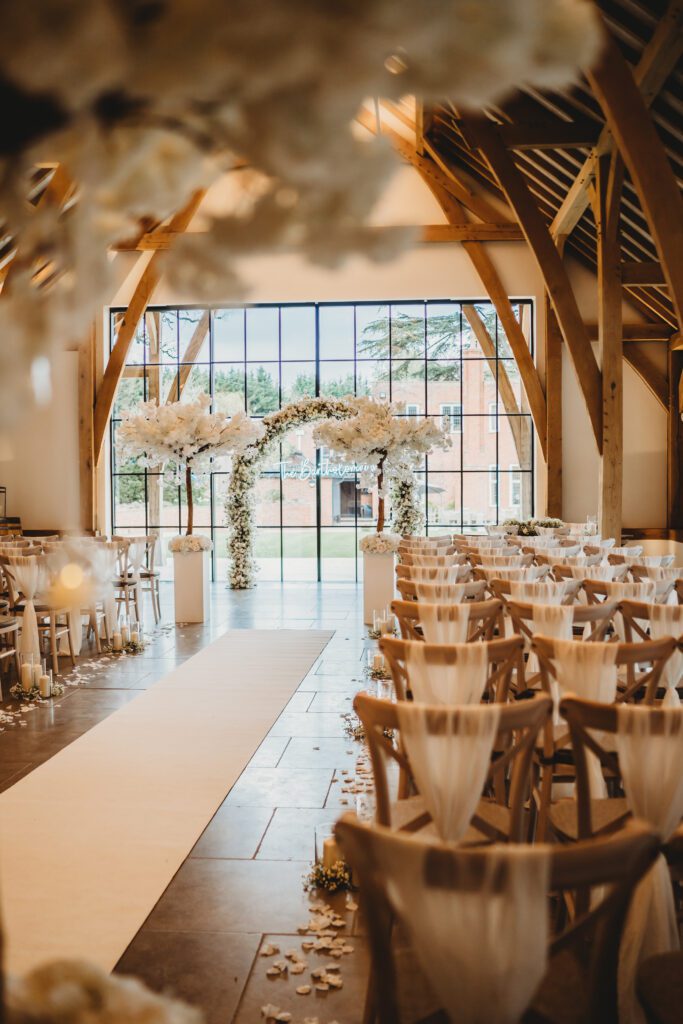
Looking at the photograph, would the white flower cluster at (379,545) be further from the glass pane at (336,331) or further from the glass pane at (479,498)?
the glass pane at (336,331)

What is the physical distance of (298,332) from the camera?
15281 mm

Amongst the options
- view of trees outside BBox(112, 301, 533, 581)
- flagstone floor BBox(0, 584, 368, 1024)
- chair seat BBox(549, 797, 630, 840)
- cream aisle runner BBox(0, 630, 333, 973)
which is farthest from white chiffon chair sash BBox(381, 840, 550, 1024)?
view of trees outside BBox(112, 301, 533, 581)

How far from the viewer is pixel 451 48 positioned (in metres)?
0.82

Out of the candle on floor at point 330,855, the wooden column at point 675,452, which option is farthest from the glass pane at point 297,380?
the candle on floor at point 330,855

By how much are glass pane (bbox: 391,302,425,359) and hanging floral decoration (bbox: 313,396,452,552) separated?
5.34m

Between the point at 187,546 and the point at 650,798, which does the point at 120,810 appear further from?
the point at 187,546

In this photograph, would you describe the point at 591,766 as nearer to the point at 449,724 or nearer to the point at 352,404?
the point at 449,724

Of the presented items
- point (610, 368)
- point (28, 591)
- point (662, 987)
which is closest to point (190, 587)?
point (28, 591)

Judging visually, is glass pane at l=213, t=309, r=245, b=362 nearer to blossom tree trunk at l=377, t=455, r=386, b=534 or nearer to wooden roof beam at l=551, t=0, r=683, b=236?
blossom tree trunk at l=377, t=455, r=386, b=534

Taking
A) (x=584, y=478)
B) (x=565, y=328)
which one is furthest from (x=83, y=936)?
(x=584, y=478)

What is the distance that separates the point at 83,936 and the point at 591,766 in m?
1.86

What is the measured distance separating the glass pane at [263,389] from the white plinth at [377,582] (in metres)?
6.53

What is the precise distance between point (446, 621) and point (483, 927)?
8.88ft

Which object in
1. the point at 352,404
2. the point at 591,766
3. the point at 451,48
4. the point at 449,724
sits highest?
the point at 352,404
